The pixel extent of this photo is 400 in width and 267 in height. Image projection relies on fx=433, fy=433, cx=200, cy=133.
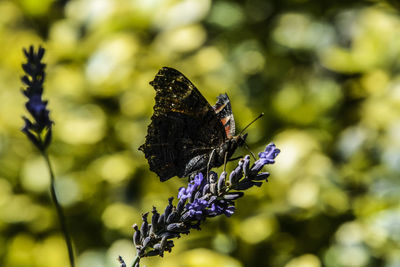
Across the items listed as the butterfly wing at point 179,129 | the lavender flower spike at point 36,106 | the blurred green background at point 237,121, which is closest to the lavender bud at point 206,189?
the butterfly wing at point 179,129

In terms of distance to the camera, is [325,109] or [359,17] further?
[359,17]

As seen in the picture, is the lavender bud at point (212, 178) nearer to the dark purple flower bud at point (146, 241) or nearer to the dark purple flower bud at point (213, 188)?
the dark purple flower bud at point (213, 188)

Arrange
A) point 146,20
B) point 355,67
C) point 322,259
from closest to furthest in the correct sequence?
point 322,259, point 355,67, point 146,20

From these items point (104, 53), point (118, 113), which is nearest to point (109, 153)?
point (118, 113)

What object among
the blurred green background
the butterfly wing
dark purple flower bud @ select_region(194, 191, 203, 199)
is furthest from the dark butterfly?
the blurred green background

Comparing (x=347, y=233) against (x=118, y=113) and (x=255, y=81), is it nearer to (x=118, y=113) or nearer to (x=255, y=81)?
(x=255, y=81)

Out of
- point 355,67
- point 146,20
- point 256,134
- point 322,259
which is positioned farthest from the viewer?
point 146,20
